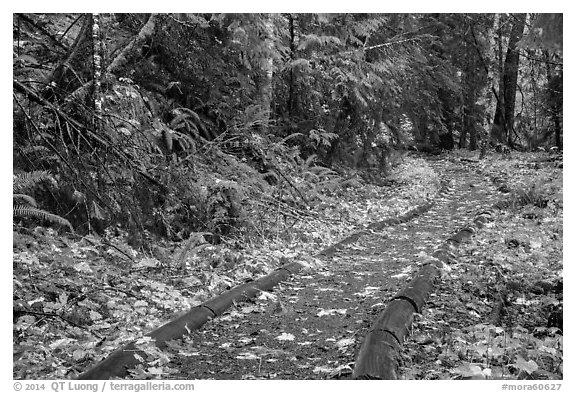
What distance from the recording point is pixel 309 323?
458cm

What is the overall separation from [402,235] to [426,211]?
115 inches

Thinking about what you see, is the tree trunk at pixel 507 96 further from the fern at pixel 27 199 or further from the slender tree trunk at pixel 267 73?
the fern at pixel 27 199

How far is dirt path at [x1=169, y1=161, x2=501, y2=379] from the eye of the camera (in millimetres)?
3588

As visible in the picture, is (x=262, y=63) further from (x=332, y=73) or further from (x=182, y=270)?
(x=182, y=270)

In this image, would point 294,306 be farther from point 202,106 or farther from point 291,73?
point 291,73

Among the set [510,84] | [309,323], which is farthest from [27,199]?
[510,84]

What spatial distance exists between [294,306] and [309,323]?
520mm

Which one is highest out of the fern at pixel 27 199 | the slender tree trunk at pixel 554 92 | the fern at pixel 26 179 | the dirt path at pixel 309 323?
the slender tree trunk at pixel 554 92

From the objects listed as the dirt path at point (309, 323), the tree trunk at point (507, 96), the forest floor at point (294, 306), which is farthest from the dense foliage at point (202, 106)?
the tree trunk at point (507, 96)

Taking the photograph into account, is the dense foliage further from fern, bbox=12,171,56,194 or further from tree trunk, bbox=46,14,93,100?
fern, bbox=12,171,56,194

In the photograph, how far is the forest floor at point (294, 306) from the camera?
3.55 meters

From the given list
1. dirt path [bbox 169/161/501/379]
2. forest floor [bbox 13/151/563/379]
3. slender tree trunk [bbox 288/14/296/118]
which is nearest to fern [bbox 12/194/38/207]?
forest floor [bbox 13/151/563/379]

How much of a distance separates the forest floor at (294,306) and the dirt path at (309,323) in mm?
15
